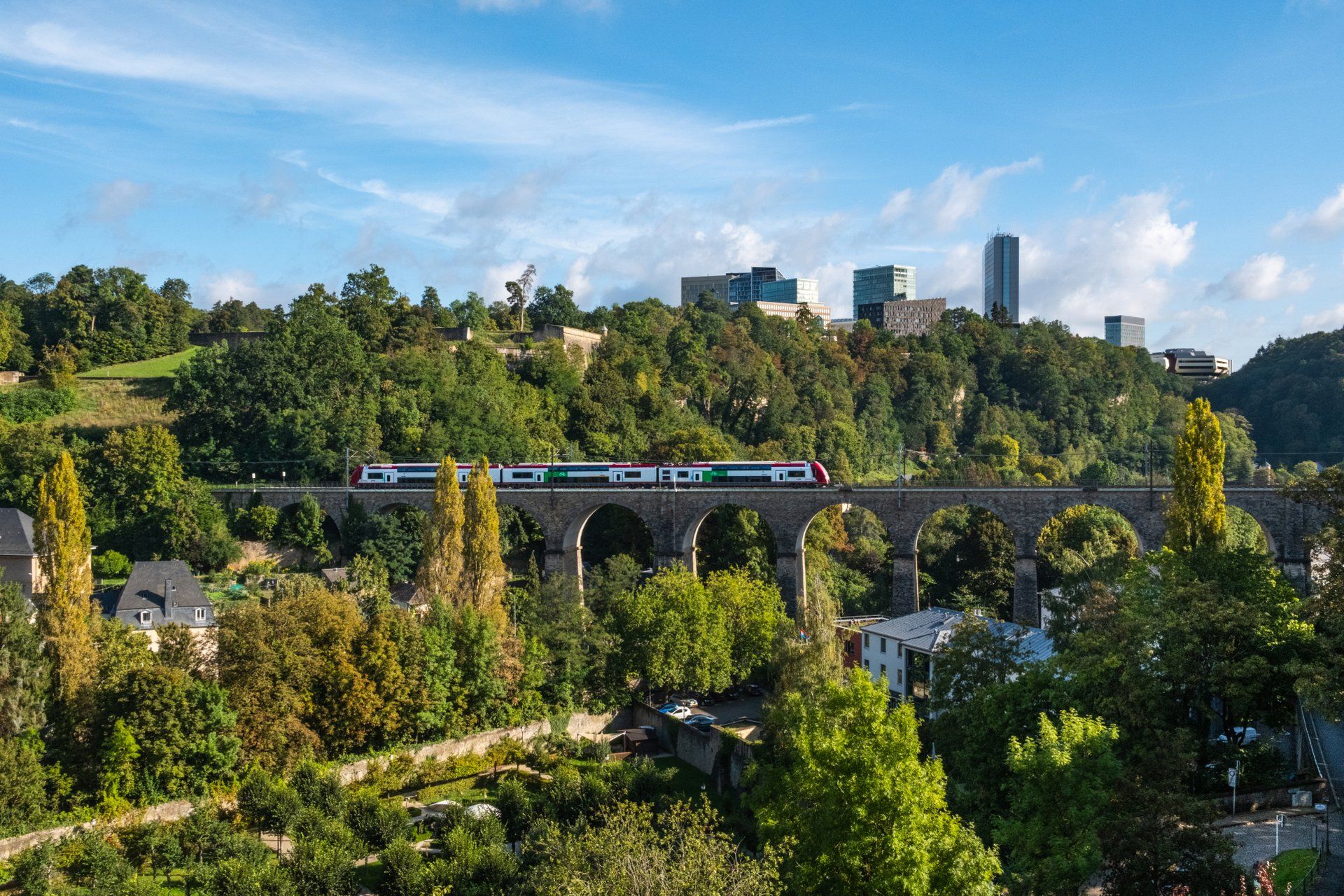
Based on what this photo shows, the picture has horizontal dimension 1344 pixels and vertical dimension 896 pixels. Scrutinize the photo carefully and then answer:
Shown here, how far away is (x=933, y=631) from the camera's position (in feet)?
133

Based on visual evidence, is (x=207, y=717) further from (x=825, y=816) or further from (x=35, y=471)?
(x=35, y=471)

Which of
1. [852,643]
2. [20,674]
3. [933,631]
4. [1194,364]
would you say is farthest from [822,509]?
[1194,364]

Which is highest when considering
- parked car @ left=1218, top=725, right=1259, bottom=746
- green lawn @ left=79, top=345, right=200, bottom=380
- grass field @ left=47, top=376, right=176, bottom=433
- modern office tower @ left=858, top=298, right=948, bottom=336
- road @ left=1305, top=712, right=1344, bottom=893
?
modern office tower @ left=858, top=298, right=948, bottom=336

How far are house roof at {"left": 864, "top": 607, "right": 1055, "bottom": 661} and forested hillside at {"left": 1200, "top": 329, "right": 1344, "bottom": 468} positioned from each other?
66.8m

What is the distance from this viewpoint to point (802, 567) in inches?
2013

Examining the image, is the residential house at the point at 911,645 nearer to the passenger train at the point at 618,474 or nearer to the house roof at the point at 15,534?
the passenger train at the point at 618,474

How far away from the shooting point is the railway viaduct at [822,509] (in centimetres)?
4500

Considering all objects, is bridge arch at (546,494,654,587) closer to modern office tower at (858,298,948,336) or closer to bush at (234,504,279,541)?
bush at (234,504,279,541)

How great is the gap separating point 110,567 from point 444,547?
857 inches

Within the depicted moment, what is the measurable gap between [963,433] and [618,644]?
61.4 meters

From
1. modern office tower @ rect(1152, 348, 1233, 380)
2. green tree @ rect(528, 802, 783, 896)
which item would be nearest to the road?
green tree @ rect(528, 802, 783, 896)

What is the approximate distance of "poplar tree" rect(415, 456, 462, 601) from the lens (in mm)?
39531

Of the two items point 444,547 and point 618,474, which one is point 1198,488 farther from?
point 618,474

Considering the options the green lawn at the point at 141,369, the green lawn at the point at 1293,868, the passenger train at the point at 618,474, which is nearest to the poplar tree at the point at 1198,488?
the green lawn at the point at 1293,868
